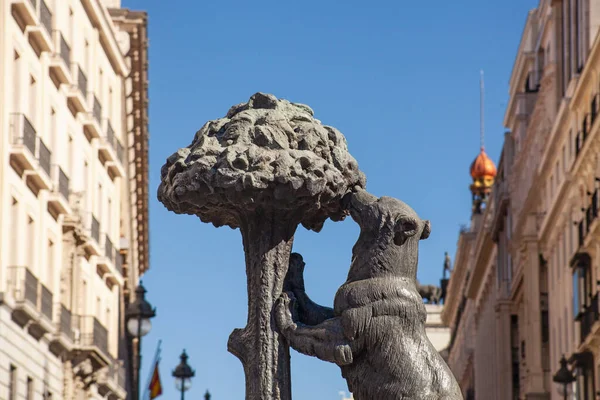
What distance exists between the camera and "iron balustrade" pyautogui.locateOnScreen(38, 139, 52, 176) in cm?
4072

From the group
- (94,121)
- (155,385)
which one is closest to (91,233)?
(94,121)

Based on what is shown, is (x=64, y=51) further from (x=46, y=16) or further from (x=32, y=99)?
(x=32, y=99)

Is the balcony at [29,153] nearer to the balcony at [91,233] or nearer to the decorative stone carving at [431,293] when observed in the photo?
the balcony at [91,233]

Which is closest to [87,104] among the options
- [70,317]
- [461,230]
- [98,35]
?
[98,35]

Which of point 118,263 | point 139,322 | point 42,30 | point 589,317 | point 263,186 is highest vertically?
point 42,30

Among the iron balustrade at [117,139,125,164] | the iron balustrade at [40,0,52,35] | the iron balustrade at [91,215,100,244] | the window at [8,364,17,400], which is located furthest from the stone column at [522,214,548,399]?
the window at [8,364,17,400]

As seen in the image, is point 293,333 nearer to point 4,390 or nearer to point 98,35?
point 4,390

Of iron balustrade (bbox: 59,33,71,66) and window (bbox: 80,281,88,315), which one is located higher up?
iron balustrade (bbox: 59,33,71,66)

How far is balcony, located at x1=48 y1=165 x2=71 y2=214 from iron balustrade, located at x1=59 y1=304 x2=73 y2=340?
2.46 metres

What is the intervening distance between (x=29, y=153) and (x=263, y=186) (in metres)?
30.0

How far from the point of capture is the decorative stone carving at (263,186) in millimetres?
8852

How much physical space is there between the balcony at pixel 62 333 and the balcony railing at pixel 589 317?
1324 centimetres

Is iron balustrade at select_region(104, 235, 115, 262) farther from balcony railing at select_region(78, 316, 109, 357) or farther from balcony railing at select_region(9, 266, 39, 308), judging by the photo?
balcony railing at select_region(9, 266, 39, 308)

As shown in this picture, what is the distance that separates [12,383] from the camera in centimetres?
3775
